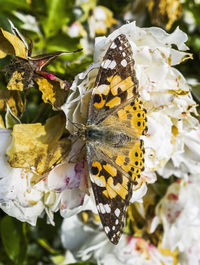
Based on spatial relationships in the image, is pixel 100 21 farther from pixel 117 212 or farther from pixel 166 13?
pixel 117 212

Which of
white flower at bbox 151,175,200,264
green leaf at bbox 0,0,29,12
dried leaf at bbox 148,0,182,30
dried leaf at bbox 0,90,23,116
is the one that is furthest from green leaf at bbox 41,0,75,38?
white flower at bbox 151,175,200,264

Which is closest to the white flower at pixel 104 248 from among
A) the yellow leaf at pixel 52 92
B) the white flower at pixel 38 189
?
the white flower at pixel 38 189

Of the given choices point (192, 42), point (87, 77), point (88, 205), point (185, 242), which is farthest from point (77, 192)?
point (192, 42)

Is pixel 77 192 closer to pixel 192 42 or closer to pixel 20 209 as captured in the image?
pixel 20 209

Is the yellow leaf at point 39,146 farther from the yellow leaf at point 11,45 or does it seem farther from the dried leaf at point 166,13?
the dried leaf at point 166,13

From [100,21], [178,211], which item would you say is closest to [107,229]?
[178,211]

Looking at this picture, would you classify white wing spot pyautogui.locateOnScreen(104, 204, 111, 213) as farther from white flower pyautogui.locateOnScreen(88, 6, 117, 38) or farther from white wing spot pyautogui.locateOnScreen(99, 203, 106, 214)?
white flower pyautogui.locateOnScreen(88, 6, 117, 38)
